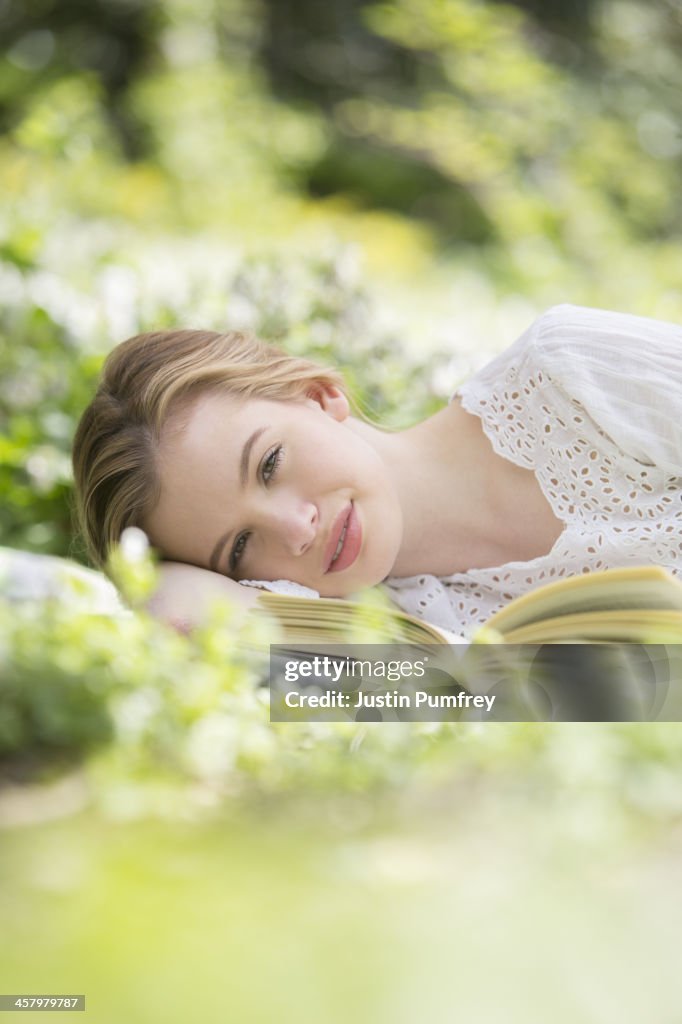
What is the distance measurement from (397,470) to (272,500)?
1.40 ft

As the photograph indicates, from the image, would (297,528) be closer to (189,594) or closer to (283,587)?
(283,587)

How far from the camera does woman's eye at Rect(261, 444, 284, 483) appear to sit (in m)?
2.12

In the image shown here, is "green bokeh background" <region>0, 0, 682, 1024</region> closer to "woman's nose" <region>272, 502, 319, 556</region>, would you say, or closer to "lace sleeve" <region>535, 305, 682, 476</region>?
"woman's nose" <region>272, 502, 319, 556</region>

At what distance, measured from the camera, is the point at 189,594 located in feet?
6.70

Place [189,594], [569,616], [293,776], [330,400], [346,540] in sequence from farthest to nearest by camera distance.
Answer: [330,400], [346,540], [189,594], [569,616], [293,776]

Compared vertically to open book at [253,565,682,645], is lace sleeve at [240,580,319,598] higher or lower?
lower

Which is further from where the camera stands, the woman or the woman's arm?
the woman

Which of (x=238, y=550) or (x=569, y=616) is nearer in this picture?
(x=569, y=616)

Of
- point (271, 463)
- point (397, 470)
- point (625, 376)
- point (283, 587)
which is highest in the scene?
point (625, 376)

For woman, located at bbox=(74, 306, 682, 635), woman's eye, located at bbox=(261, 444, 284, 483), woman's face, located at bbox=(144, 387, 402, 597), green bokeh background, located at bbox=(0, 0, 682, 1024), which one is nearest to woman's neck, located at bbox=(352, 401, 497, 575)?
woman, located at bbox=(74, 306, 682, 635)

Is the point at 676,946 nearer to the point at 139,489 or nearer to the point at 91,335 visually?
the point at 139,489

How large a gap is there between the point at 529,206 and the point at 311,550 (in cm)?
644

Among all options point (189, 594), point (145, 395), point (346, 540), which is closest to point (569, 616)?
point (346, 540)

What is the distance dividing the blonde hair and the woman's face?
0.05m
